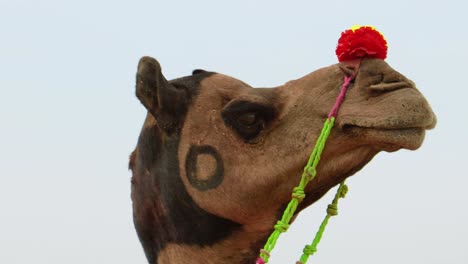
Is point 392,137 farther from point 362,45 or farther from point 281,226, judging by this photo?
point 281,226

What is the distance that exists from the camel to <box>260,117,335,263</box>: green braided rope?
0.15ft

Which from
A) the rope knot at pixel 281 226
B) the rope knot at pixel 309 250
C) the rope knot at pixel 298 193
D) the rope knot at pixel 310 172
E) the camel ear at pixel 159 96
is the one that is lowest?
the rope knot at pixel 309 250

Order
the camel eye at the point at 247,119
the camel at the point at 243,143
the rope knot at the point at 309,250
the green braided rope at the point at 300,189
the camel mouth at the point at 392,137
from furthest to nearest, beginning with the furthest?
the camel eye at the point at 247,119
the rope knot at the point at 309,250
the green braided rope at the point at 300,189
the camel at the point at 243,143
the camel mouth at the point at 392,137

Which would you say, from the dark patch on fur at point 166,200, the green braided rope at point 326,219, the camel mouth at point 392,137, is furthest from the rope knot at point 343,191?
the dark patch on fur at point 166,200

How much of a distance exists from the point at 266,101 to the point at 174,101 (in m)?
0.49

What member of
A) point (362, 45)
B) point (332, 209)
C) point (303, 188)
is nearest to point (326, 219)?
point (332, 209)

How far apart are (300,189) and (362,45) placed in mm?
719

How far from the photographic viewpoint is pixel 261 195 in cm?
353

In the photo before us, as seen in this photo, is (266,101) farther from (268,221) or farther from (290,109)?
(268,221)

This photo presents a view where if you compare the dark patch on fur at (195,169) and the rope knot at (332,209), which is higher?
the dark patch on fur at (195,169)

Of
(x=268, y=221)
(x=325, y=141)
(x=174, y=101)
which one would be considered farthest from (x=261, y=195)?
(x=174, y=101)

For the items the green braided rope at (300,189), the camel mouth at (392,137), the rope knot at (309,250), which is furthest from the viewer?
the rope knot at (309,250)

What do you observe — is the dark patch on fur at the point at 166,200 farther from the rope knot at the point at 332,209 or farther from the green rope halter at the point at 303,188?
the rope knot at the point at 332,209

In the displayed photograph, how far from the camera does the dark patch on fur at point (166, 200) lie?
147 inches
